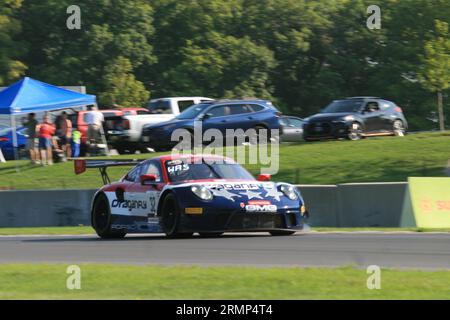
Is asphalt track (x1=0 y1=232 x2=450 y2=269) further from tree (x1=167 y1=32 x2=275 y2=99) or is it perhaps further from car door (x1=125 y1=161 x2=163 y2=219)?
tree (x1=167 y1=32 x2=275 y2=99)

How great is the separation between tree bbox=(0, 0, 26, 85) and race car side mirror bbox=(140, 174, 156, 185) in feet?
120

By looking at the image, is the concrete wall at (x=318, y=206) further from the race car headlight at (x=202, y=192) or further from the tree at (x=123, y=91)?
the tree at (x=123, y=91)

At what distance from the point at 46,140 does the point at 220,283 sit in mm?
18547

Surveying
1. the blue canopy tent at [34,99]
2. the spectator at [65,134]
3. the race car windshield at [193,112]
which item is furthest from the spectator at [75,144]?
the race car windshield at [193,112]

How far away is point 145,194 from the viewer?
15.4 meters

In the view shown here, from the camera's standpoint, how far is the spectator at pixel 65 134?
93.1 ft

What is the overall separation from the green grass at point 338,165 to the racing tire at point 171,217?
8711 millimetres

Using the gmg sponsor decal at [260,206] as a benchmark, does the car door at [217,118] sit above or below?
above

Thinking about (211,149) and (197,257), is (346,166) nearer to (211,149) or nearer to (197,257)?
(211,149)

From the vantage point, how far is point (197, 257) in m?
11.7

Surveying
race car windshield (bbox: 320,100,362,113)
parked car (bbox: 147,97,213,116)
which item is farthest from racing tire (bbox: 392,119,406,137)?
parked car (bbox: 147,97,213,116)

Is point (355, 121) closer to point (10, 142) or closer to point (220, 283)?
point (10, 142)
